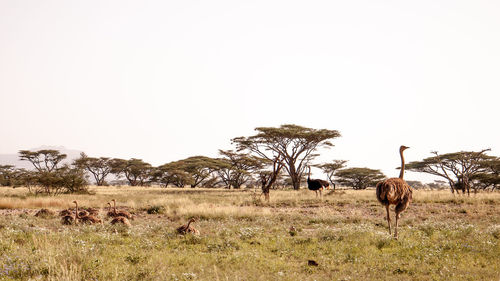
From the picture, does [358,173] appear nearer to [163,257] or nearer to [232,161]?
[232,161]

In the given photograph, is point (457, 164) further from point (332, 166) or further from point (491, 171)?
point (332, 166)

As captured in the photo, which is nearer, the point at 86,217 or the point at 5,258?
the point at 5,258

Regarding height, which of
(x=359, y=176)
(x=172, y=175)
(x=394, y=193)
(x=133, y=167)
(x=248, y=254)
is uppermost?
(x=133, y=167)

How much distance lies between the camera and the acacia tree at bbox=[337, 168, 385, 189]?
184ft

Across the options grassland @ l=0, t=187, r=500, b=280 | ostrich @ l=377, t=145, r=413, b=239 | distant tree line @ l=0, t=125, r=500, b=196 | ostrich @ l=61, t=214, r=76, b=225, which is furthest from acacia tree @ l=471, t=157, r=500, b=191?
ostrich @ l=61, t=214, r=76, b=225

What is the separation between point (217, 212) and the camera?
15312 millimetres

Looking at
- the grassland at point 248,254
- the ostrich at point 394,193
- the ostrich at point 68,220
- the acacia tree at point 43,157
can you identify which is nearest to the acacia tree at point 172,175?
the acacia tree at point 43,157

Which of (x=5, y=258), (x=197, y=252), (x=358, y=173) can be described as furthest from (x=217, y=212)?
(x=358, y=173)

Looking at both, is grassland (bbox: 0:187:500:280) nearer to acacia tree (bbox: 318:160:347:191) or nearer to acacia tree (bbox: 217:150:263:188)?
acacia tree (bbox: 217:150:263:188)

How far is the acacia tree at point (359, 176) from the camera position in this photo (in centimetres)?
5606

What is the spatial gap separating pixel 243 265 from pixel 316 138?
3271 cm

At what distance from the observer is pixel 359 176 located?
191 ft

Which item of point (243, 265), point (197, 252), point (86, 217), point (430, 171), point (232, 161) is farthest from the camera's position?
point (232, 161)

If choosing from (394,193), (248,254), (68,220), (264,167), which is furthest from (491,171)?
(68,220)
